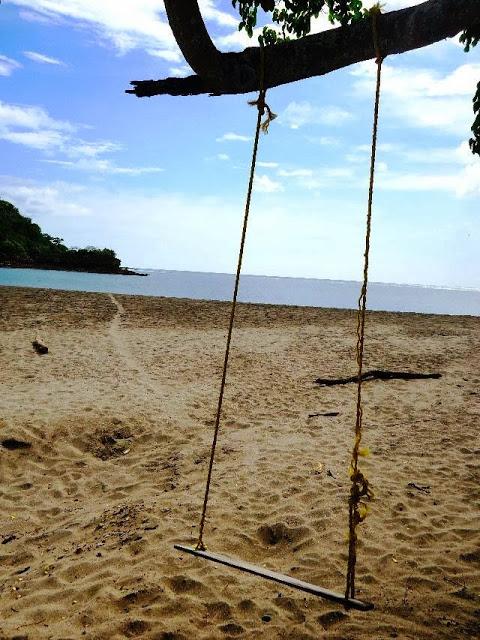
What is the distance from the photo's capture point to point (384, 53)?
7.14 ft

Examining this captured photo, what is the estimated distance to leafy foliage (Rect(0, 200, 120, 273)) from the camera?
8169 centimetres

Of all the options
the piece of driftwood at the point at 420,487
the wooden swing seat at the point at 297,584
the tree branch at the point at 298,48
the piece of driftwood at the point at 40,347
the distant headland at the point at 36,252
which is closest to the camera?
the tree branch at the point at 298,48

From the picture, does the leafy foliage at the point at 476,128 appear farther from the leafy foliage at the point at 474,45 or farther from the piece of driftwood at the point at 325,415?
the piece of driftwood at the point at 325,415

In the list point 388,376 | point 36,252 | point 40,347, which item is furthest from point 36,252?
point 388,376

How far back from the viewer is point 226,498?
5023 millimetres

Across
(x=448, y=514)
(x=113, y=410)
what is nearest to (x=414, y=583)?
(x=448, y=514)

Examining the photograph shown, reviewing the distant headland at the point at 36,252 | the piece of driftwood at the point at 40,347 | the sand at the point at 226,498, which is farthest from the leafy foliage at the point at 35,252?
the sand at the point at 226,498

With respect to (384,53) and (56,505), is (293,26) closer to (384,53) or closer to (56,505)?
(384,53)

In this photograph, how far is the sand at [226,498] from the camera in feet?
10.5

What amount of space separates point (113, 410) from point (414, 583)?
5.54 meters

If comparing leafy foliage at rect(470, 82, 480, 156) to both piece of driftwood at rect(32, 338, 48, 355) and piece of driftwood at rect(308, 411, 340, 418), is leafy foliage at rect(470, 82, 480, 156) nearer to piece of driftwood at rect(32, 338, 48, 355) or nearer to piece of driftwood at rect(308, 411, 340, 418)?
piece of driftwood at rect(308, 411, 340, 418)

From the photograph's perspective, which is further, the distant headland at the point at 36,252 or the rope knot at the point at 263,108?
the distant headland at the point at 36,252

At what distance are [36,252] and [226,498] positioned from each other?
314ft

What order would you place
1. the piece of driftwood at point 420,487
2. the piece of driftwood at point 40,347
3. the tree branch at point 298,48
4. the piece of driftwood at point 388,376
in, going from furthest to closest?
1. the piece of driftwood at point 40,347
2. the piece of driftwood at point 388,376
3. the piece of driftwood at point 420,487
4. the tree branch at point 298,48
